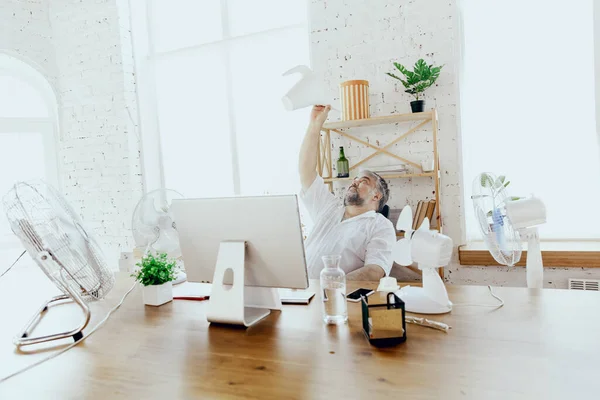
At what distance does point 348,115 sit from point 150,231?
1.59 meters

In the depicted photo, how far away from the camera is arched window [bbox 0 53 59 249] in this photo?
4.05m

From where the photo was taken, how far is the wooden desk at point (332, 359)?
2.88 feet

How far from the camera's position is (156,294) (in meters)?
1.57

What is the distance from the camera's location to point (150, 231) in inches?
74.6

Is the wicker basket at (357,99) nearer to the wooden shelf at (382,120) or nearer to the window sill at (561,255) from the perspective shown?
the wooden shelf at (382,120)

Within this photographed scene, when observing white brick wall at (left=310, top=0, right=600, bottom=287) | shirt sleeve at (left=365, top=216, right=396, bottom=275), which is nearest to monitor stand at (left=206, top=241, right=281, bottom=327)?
shirt sleeve at (left=365, top=216, right=396, bottom=275)

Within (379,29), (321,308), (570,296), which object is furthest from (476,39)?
(321,308)

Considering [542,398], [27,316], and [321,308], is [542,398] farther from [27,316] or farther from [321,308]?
[27,316]

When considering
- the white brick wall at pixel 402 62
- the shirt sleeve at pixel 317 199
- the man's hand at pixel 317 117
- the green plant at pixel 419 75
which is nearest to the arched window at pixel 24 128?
the white brick wall at pixel 402 62

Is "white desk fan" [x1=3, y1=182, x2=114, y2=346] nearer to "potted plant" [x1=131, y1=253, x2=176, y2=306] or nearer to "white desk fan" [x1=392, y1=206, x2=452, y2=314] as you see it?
"potted plant" [x1=131, y1=253, x2=176, y2=306]

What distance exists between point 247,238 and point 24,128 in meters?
3.85

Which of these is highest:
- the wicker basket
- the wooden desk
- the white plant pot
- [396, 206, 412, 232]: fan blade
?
the wicker basket

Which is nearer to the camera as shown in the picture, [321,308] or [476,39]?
[321,308]

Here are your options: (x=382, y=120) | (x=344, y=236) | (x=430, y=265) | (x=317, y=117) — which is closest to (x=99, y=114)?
(x=317, y=117)
